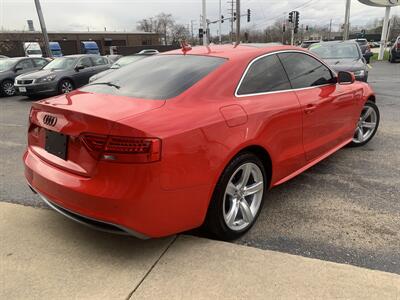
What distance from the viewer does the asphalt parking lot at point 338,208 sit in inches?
119

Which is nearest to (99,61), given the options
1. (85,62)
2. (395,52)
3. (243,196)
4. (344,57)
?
(85,62)

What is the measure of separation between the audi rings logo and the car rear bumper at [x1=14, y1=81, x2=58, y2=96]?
1025 cm

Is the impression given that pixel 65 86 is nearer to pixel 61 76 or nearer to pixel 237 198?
pixel 61 76

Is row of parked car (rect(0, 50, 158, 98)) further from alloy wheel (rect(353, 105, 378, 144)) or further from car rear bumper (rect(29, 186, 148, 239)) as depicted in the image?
car rear bumper (rect(29, 186, 148, 239))

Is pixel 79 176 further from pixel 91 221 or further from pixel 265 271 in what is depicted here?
pixel 265 271

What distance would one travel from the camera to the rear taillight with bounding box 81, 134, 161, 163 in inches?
94.9

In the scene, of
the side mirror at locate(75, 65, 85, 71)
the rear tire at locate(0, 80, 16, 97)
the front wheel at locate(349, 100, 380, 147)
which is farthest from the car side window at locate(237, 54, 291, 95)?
the rear tire at locate(0, 80, 16, 97)

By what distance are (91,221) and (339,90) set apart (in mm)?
3193

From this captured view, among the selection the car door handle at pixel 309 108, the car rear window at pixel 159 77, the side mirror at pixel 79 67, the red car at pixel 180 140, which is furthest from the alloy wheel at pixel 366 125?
the side mirror at pixel 79 67

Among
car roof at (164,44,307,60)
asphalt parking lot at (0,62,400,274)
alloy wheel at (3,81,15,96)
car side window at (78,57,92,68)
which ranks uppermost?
car roof at (164,44,307,60)

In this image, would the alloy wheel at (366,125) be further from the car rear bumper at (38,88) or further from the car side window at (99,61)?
the car side window at (99,61)

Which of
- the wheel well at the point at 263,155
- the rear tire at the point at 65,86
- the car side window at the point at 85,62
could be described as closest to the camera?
the wheel well at the point at 263,155

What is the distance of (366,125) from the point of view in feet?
18.5

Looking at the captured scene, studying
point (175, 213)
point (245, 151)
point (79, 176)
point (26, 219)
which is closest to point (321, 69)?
point (245, 151)
